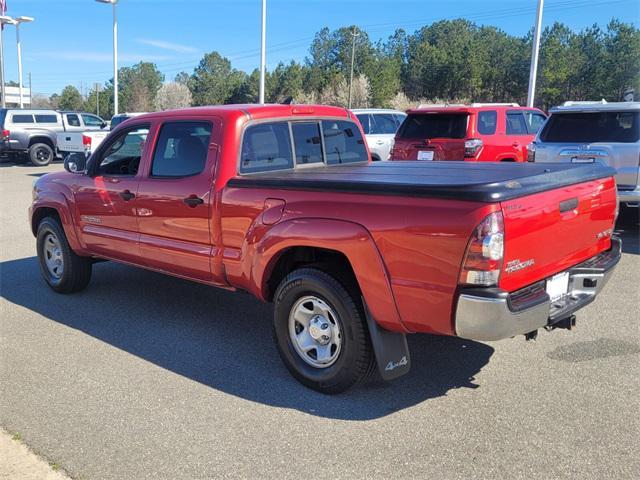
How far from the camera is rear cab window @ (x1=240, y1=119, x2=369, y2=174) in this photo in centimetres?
457

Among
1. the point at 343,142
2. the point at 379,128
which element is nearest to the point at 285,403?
the point at 343,142

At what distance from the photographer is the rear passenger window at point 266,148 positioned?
4520 mm

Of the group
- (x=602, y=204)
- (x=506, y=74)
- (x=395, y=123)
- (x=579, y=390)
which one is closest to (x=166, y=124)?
(x=602, y=204)

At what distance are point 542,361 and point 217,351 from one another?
2.47m

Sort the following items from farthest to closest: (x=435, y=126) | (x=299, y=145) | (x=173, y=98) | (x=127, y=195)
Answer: (x=173, y=98), (x=435, y=126), (x=127, y=195), (x=299, y=145)

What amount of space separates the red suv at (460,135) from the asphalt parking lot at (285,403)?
209 inches

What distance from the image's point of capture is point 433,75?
2886 inches

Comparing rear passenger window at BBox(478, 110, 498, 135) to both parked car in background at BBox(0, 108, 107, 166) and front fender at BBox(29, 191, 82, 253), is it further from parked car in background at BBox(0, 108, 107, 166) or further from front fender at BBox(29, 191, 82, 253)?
parked car in background at BBox(0, 108, 107, 166)

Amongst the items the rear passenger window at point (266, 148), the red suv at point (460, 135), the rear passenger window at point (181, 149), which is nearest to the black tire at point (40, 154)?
the red suv at point (460, 135)

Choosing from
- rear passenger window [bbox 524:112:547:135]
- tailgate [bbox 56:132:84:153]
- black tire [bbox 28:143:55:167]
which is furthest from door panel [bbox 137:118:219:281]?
black tire [bbox 28:143:55:167]

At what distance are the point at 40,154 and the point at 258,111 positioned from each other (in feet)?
64.6

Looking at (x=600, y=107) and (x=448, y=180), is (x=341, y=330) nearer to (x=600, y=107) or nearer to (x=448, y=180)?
(x=448, y=180)

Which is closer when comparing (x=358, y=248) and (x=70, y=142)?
(x=358, y=248)

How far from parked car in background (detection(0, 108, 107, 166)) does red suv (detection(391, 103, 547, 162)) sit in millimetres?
14261
